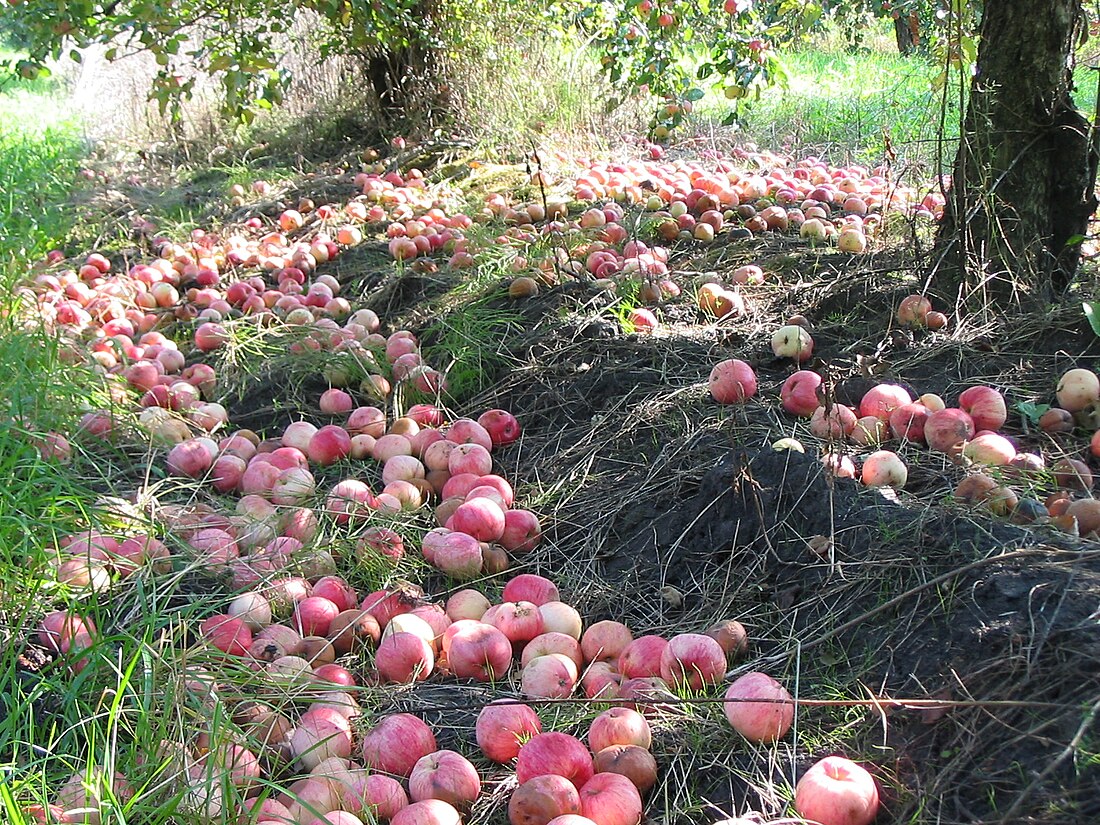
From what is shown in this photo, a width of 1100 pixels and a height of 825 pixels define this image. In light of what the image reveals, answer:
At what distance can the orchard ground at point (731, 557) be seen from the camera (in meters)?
1.68

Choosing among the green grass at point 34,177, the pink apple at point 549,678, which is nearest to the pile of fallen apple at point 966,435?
the pink apple at point 549,678

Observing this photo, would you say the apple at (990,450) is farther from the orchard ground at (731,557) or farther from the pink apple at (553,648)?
the pink apple at (553,648)

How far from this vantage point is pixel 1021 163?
3.32m

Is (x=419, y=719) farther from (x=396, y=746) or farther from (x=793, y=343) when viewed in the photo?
Answer: (x=793, y=343)

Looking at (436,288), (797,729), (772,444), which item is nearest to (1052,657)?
(797,729)

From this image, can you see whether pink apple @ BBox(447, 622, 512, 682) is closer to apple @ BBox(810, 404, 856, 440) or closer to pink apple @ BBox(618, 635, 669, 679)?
pink apple @ BBox(618, 635, 669, 679)

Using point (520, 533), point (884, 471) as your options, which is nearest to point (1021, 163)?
point (884, 471)

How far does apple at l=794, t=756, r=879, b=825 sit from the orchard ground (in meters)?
0.06

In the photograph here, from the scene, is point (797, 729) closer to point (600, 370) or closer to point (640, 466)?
point (640, 466)

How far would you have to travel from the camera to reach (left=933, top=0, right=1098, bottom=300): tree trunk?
10.6ft

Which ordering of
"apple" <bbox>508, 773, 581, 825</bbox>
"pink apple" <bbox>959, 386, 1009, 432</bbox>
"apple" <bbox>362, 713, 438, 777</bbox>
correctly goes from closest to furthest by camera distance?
"apple" <bbox>508, 773, 581, 825</bbox>
"apple" <bbox>362, 713, 438, 777</bbox>
"pink apple" <bbox>959, 386, 1009, 432</bbox>

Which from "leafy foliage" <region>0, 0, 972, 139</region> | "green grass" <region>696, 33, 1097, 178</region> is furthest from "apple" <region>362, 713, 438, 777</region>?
"green grass" <region>696, 33, 1097, 178</region>

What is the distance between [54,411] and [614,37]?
3.44 meters

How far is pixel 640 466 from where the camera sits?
2887 mm
